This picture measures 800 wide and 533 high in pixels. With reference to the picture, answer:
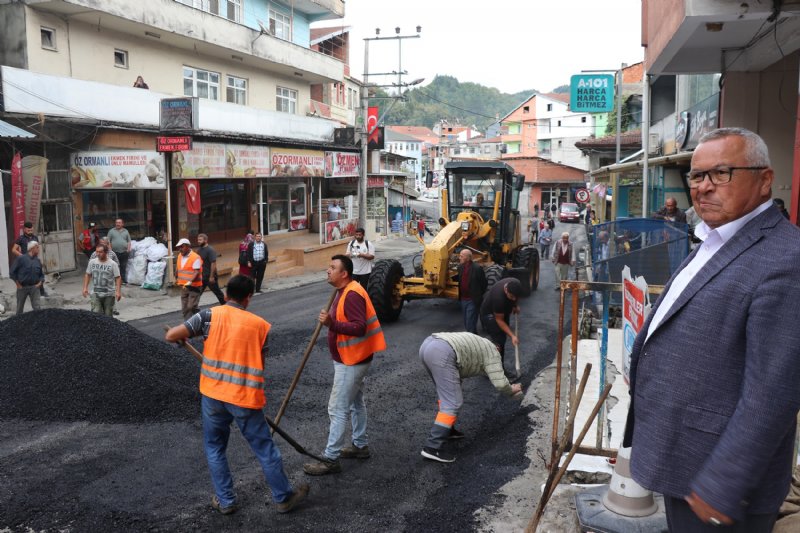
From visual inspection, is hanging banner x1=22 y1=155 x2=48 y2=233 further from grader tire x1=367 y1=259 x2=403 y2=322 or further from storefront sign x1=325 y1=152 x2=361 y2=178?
storefront sign x1=325 y1=152 x2=361 y2=178

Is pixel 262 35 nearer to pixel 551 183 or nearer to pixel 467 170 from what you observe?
pixel 467 170

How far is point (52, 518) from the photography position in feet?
15.6

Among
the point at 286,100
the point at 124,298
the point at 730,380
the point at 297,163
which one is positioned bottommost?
the point at 124,298

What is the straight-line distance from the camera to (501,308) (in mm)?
8375

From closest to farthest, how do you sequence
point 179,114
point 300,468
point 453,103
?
point 300,468
point 179,114
point 453,103

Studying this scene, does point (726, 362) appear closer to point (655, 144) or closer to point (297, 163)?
point (297, 163)

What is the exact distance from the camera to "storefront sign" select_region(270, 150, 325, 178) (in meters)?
21.3

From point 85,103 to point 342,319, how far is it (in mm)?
13135

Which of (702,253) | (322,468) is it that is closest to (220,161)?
(322,468)

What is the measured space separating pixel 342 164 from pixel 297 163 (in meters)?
3.57

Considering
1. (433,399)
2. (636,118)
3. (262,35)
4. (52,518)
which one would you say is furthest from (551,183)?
(52,518)

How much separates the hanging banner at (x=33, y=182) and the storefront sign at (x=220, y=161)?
10.2 feet

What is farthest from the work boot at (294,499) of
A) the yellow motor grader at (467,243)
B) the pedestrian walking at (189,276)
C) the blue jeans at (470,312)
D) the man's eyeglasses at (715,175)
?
the pedestrian walking at (189,276)

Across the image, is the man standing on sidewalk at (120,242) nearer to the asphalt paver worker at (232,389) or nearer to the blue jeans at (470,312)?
the blue jeans at (470,312)
